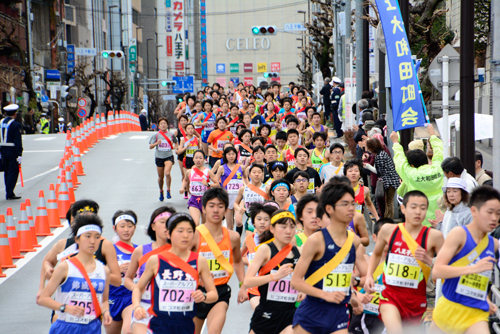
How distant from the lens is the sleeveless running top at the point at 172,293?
227 inches

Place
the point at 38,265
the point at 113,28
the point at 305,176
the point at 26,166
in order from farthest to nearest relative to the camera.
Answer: the point at 113,28
the point at 26,166
the point at 38,265
the point at 305,176

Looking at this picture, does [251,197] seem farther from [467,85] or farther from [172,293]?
[172,293]

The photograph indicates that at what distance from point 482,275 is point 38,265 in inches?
328

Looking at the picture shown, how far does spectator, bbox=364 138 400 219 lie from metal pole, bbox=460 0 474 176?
8.18 ft

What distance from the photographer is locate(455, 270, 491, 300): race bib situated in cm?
557

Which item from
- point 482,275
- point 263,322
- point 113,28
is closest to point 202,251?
point 263,322

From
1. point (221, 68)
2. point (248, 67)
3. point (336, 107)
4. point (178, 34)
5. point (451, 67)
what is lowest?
point (336, 107)

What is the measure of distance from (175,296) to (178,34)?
9394 cm

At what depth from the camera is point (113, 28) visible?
273ft

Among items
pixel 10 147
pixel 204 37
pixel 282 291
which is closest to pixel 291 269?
pixel 282 291

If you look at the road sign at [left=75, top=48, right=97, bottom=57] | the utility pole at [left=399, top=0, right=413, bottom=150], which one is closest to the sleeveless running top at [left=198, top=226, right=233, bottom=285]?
the utility pole at [left=399, top=0, right=413, bottom=150]

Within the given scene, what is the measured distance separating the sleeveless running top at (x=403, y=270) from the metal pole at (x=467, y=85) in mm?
3187

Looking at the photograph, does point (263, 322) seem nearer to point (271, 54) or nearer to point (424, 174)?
point (424, 174)

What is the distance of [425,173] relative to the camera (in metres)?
8.87
